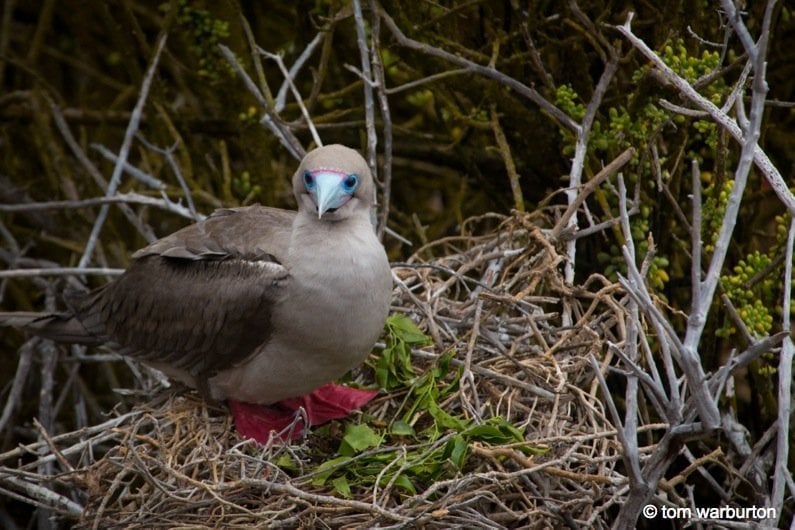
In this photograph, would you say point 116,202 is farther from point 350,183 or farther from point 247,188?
point 350,183

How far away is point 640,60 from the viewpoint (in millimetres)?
4812

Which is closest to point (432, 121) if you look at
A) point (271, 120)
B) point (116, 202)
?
point (271, 120)

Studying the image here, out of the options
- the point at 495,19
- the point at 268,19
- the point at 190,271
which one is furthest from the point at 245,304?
the point at 268,19

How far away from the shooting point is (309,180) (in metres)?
4.17

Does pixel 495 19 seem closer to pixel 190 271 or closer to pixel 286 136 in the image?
pixel 286 136

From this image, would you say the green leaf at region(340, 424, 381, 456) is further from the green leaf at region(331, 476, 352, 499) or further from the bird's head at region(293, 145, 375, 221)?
the bird's head at region(293, 145, 375, 221)

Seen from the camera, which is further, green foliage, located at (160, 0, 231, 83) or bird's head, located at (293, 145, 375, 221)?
green foliage, located at (160, 0, 231, 83)

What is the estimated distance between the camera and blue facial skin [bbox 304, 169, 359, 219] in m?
4.07

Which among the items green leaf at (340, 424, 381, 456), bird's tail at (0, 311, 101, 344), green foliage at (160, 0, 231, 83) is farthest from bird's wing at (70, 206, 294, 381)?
green foliage at (160, 0, 231, 83)

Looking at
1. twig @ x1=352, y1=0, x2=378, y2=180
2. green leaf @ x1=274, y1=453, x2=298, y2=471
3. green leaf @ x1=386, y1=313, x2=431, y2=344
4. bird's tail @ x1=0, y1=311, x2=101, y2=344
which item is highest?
twig @ x1=352, y1=0, x2=378, y2=180

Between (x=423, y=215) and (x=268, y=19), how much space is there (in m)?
1.42

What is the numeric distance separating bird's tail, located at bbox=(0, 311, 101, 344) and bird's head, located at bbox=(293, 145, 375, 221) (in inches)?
53.9

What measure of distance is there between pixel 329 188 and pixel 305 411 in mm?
909

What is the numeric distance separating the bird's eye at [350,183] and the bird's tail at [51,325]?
155cm
